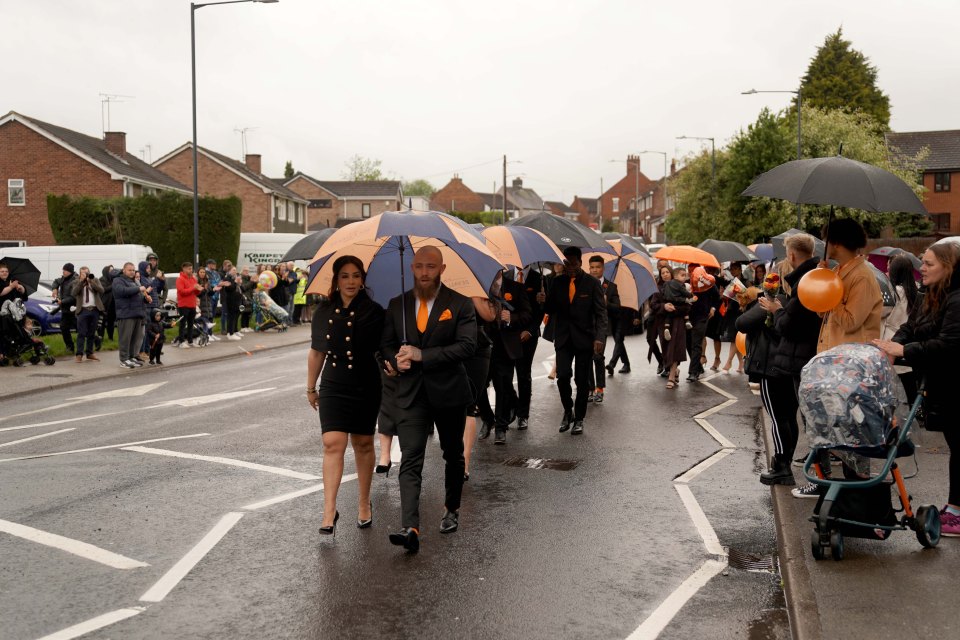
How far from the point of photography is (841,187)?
23.0 feet

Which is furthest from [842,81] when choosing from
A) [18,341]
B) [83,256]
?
[18,341]

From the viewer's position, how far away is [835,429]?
5.65 metres

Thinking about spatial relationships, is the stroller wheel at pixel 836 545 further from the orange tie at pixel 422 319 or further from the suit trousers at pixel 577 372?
the suit trousers at pixel 577 372

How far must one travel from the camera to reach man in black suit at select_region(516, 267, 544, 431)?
34.0 feet

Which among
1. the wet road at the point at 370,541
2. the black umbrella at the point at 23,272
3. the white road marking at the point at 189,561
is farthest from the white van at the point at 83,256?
the white road marking at the point at 189,561

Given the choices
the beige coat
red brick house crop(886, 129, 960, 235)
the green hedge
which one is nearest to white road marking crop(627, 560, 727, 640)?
the beige coat

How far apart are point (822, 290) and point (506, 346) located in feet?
13.4

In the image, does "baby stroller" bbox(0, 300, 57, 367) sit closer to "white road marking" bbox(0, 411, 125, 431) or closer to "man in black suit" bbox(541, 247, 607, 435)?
"white road marking" bbox(0, 411, 125, 431)

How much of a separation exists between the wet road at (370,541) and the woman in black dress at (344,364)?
2.08ft

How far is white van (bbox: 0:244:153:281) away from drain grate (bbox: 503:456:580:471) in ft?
72.5

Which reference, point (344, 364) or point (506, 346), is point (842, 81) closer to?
point (506, 346)

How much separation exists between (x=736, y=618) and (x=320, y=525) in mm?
2991

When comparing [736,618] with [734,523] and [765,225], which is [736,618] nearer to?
[734,523]

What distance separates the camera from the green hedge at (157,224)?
4112 centimetres
